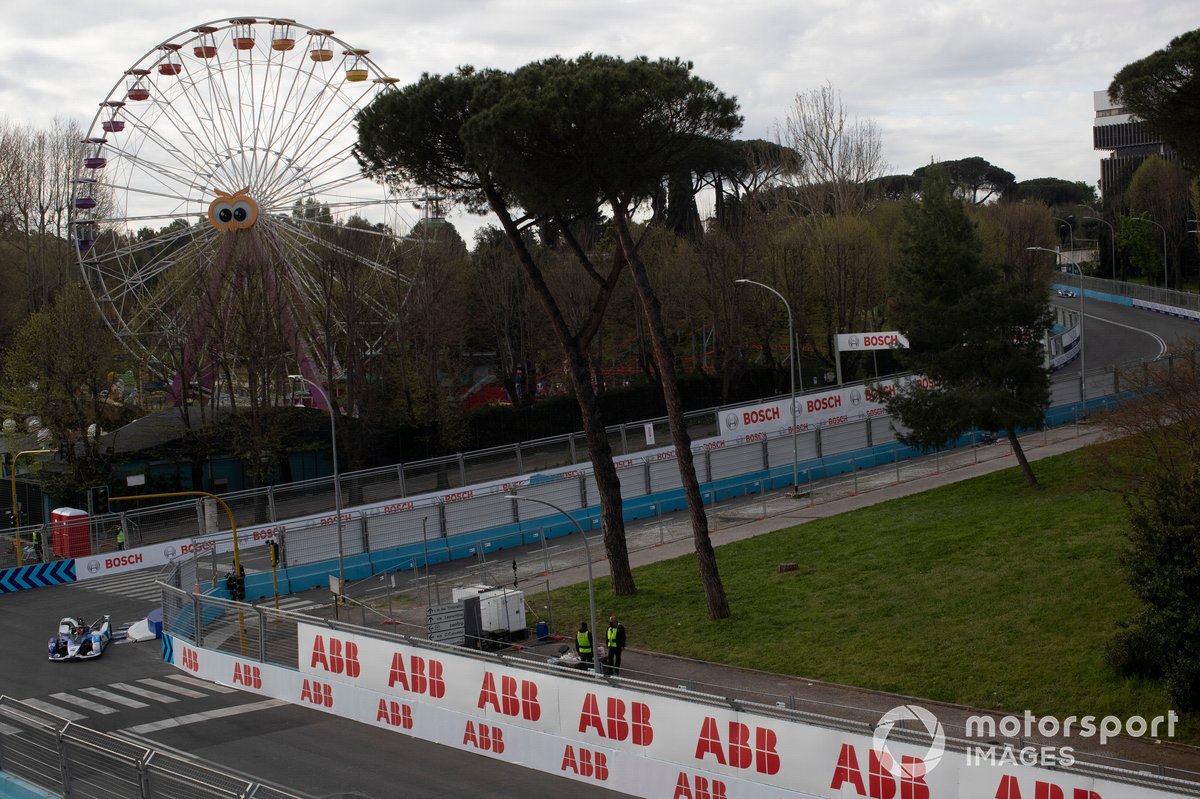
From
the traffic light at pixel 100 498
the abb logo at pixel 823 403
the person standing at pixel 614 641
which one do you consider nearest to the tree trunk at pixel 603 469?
the person standing at pixel 614 641

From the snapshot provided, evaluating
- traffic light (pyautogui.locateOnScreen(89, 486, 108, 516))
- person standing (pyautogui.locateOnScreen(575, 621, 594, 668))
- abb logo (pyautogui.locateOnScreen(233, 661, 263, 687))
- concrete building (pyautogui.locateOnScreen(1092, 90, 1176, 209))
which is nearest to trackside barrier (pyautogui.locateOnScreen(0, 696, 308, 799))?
abb logo (pyautogui.locateOnScreen(233, 661, 263, 687))

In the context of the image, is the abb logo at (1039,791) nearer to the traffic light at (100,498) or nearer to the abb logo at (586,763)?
the abb logo at (586,763)

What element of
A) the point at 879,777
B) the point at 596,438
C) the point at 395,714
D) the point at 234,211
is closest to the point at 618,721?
the point at 879,777

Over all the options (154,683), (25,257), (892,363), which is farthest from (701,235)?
(154,683)

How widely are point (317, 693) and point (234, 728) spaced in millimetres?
1621

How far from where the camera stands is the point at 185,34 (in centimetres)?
4706

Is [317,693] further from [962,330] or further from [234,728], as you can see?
[962,330]

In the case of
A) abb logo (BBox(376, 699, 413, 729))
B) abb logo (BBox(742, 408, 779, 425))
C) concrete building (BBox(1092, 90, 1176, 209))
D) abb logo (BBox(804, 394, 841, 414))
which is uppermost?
concrete building (BBox(1092, 90, 1176, 209))

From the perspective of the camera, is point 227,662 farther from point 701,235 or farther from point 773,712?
point 701,235

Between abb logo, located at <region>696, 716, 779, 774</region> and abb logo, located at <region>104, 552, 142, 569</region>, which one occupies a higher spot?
abb logo, located at <region>696, 716, 779, 774</region>

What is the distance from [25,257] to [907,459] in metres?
54.2

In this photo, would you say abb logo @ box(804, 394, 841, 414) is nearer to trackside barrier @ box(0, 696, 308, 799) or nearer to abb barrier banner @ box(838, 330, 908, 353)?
abb barrier banner @ box(838, 330, 908, 353)

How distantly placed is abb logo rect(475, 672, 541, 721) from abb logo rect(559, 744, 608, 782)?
29.2 inches

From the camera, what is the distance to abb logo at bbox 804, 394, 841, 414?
45.0 metres
